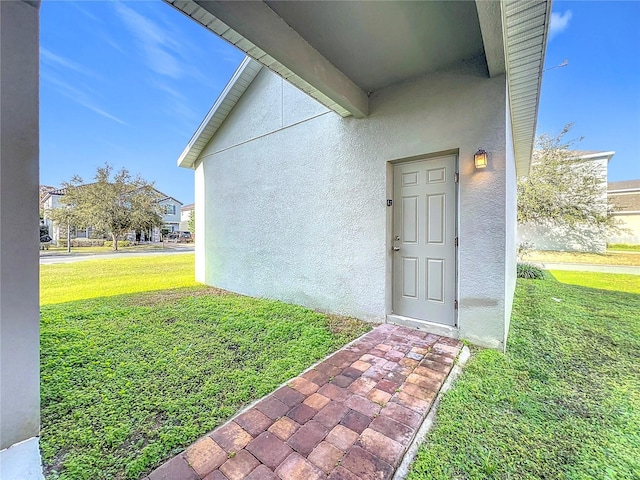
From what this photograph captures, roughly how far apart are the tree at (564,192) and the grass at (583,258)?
164cm

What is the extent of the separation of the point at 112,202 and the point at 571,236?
32959 mm

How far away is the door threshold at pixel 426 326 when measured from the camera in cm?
338

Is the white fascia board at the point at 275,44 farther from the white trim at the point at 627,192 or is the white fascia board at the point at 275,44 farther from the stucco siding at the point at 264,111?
the white trim at the point at 627,192

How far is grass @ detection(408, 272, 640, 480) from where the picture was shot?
1539 millimetres

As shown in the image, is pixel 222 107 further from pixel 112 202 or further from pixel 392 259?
pixel 112 202

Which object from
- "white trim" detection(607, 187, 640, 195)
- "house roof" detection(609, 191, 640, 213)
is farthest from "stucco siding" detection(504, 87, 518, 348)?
"white trim" detection(607, 187, 640, 195)

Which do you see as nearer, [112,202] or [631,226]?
[631,226]

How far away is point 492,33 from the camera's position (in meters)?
2.37

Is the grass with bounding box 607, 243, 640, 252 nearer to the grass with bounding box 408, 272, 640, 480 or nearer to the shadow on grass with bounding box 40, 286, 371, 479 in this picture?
the grass with bounding box 408, 272, 640, 480

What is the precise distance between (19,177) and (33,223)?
0.28 m

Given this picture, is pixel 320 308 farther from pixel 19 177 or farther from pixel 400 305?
pixel 19 177

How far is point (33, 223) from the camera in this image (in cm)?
160

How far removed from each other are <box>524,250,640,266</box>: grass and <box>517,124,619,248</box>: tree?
5.37 ft

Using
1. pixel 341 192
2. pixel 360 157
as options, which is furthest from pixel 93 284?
pixel 360 157
